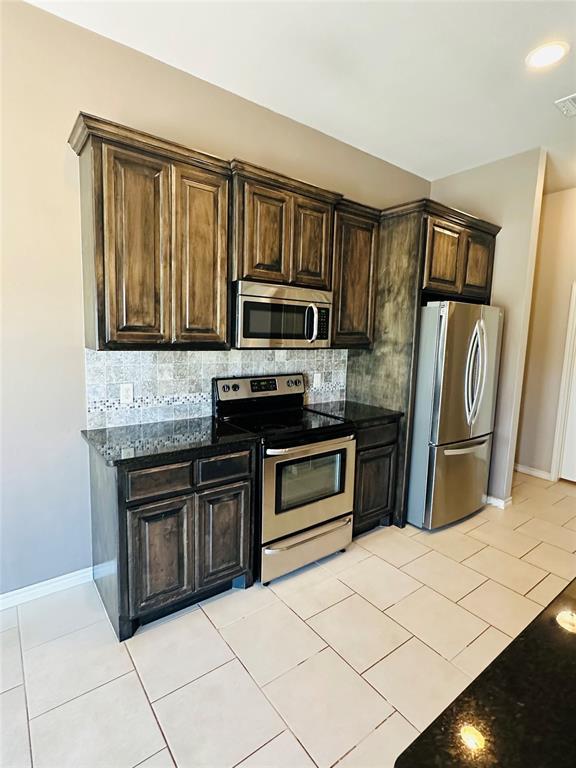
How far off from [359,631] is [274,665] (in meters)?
0.49

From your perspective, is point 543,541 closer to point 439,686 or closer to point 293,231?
point 439,686

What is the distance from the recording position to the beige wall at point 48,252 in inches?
80.7

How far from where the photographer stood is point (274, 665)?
6.19ft

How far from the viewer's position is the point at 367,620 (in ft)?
7.18

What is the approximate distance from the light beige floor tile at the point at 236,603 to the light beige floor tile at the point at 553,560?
72.8 inches

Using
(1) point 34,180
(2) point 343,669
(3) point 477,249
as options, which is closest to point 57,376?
(1) point 34,180

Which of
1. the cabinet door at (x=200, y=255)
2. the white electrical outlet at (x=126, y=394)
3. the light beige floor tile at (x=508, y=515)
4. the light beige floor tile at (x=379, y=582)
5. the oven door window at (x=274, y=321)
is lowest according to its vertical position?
the light beige floor tile at (x=379, y=582)

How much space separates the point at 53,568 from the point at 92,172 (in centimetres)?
217

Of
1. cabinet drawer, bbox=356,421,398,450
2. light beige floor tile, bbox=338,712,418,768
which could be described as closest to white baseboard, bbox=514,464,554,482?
cabinet drawer, bbox=356,421,398,450

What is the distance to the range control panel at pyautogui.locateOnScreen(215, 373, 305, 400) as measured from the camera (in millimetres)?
2764

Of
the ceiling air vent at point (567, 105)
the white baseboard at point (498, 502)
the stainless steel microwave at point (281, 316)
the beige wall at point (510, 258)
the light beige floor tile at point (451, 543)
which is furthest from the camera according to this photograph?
the white baseboard at point (498, 502)

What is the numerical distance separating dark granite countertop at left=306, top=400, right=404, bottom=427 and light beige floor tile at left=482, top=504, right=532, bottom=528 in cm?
131

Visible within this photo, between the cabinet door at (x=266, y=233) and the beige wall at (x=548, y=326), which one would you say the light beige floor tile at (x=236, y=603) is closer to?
the cabinet door at (x=266, y=233)

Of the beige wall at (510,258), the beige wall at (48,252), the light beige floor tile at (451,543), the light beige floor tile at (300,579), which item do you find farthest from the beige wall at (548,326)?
the beige wall at (48,252)
